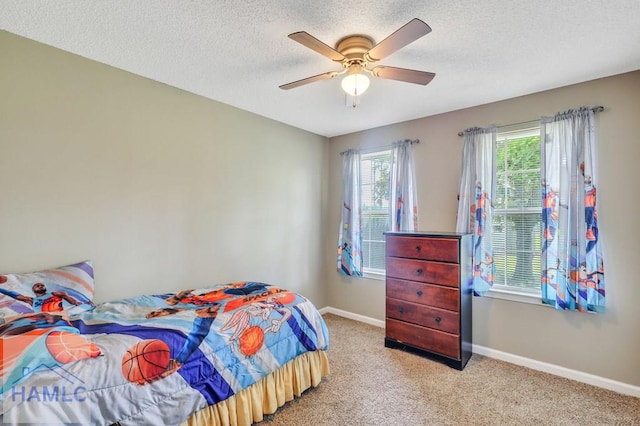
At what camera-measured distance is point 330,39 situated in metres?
1.91

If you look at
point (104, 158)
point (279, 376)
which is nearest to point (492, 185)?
point (279, 376)

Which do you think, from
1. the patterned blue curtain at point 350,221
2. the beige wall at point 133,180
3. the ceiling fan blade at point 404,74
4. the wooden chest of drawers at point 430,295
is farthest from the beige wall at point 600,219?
the beige wall at point 133,180

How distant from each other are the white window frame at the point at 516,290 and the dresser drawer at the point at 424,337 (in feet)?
2.09

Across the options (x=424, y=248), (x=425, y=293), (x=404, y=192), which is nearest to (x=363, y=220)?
(x=404, y=192)

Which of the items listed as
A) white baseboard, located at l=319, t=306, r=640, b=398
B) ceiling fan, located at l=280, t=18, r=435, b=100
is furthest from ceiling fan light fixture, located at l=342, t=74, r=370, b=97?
white baseboard, located at l=319, t=306, r=640, b=398

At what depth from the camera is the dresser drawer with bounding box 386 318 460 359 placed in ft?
8.61

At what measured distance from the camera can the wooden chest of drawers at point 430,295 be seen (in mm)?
2621

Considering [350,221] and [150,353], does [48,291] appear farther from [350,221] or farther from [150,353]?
[350,221]

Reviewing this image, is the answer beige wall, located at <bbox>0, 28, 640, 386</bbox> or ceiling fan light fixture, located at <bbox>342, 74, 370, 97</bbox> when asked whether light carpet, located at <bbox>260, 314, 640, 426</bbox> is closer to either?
beige wall, located at <bbox>0, 28, 640, 386</bbox>

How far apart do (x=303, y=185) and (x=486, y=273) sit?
2.28 m

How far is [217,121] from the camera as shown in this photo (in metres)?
2.97

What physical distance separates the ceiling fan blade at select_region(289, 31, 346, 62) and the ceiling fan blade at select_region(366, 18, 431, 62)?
0.65 feet

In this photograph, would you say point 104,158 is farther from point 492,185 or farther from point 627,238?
point 627,238

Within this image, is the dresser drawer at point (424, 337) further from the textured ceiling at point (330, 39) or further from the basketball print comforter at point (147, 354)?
the textured ceiling at point (330, 39)
